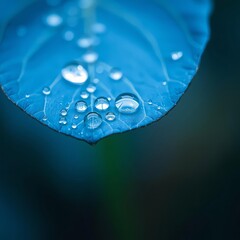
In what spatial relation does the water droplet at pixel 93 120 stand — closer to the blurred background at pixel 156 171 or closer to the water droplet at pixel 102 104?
the water droplet at pixel 102 104

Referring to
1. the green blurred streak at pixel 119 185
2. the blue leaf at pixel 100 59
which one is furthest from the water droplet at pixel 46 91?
the green blurred streak at pixel 119 185

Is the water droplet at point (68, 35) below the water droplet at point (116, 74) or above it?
above

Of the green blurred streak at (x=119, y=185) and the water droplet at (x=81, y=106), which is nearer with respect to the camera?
the water droplet at (x=81, y=106)

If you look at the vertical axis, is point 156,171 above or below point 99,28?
below

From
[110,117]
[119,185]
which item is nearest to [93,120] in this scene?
[110,117]

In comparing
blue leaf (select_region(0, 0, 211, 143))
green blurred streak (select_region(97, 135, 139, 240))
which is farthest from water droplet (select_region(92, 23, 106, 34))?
green blurred streak (select_region(97, 135, 139, 240))

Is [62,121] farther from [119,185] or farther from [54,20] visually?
[119,185]

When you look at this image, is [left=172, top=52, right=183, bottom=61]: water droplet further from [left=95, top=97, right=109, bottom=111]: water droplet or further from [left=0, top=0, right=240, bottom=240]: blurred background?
[left=0, top=0, right=240, bottom=240]: blurred background

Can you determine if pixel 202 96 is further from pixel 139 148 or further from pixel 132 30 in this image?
pixel 132 30
